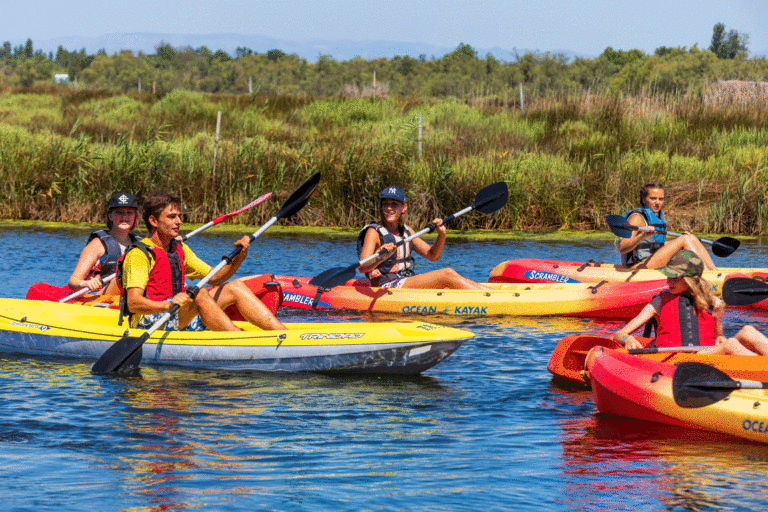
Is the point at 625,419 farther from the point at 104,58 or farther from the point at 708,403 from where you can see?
the point at 104,58

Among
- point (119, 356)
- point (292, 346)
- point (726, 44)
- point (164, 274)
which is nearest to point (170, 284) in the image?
point (164, 274)

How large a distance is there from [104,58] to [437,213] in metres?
57.6

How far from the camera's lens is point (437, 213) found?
13438mm

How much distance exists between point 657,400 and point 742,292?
1.37m

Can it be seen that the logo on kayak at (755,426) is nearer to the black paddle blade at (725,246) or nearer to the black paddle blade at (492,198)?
the black paddle blade at (725,246)

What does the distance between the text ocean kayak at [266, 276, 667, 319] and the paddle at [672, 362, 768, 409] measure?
3465mm

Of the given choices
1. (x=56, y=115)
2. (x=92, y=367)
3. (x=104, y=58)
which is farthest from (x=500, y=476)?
(x=104, y=58)

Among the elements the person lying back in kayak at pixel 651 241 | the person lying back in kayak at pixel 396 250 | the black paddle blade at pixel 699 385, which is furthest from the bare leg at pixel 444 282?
the black paddle blade at pixel 699 385

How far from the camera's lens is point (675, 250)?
896 centimetres

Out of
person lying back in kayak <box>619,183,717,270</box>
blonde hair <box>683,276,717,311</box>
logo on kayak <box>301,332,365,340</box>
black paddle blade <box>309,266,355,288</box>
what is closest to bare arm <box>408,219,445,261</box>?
black paddle blade <box>309,266,355,288</box>

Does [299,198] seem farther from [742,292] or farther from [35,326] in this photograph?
[742,292]

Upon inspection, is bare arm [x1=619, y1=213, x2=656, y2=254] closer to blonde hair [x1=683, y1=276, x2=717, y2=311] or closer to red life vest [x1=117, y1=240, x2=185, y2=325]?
blonde hair [x1=683, y1=276, x2=717, y2=311]

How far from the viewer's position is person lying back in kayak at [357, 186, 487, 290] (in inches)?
320

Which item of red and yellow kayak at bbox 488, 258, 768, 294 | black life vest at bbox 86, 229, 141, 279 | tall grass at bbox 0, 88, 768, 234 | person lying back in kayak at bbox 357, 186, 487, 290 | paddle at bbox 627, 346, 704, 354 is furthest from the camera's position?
tall grass at bbox 0, 88, 768, 234
